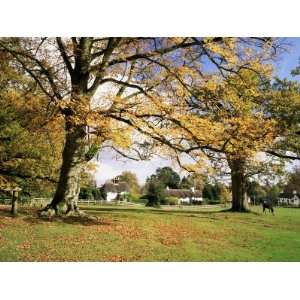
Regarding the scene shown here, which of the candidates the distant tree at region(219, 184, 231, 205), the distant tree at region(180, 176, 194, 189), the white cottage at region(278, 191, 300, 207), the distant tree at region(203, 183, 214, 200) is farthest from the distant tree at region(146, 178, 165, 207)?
the white cottage at region(278, 191, 300, 207)

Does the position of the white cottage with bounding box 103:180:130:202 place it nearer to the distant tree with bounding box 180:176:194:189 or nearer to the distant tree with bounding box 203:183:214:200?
the distant tree with bounding box 180:176:194:189

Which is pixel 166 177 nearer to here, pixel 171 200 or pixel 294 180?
pixel 171 200

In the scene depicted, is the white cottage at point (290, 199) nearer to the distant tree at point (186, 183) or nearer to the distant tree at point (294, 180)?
the distant tree at point (294, 180)

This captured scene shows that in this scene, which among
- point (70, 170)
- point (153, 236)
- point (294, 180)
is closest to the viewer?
point (153, 236)

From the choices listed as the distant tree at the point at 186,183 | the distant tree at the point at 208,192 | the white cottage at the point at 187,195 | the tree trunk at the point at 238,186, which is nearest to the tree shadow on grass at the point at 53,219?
the white cottage at the point at 187,195

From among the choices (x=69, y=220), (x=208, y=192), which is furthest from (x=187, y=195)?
(x=69, y=220)
